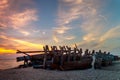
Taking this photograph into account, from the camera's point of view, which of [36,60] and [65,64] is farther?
[36,60]

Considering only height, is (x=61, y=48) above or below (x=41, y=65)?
above

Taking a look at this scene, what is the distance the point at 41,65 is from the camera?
Result: 107ft

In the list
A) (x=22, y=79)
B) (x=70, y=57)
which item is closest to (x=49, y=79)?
(x=22, y=79)

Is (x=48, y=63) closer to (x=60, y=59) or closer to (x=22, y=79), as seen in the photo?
(x=60, y=59)

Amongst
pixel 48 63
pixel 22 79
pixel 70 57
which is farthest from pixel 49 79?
pixel 70 57

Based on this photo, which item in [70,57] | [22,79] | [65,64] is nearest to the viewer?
[22,79]

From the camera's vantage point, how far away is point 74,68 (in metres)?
32.0

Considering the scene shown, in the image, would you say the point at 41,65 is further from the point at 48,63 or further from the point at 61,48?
the point at 61,48

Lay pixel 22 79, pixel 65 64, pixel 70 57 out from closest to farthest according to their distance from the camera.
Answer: pixel 22 79
pixel 65 64
pixel 70 57

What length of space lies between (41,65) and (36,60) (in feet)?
9.43

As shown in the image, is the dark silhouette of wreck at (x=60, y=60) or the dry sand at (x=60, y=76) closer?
the dry sand at (x=60, y=76)

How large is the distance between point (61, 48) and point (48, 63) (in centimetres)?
284

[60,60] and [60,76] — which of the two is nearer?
[60,76]

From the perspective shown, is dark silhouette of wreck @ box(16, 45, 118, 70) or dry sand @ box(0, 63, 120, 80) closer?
dry sand @ box(0, 63, 120, 80)
